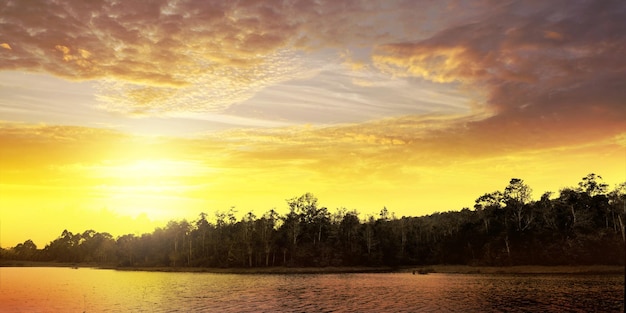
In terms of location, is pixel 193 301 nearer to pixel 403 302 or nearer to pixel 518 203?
pixel 403 302

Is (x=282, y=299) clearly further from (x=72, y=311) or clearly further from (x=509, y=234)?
(x=509, y=234)

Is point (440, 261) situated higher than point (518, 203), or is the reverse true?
point (518, 203)

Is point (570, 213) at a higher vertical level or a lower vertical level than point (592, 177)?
lower

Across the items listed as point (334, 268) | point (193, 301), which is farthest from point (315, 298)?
point (334, 268)

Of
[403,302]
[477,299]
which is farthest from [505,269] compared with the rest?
[403,302]

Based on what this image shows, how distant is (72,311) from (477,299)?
65.6m

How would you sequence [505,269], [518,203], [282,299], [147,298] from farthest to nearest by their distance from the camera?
1. [518,203]
2. [505,269]
3. [147,298]
4. [282,299]

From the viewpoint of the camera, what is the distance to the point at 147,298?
80.2m

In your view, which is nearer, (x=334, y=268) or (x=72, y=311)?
(x=72, y=311)

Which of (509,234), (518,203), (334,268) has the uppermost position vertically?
(518,203)

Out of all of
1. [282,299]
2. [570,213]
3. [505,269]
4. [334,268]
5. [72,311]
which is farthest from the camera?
[334,268]

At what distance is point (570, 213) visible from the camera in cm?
16600

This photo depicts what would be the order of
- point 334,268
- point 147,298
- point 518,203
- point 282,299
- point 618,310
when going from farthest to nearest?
point 334,268 < point 518,203 < point 147,298 < point 282,299 < point 618,310

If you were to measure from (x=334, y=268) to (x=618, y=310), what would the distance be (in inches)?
5835
